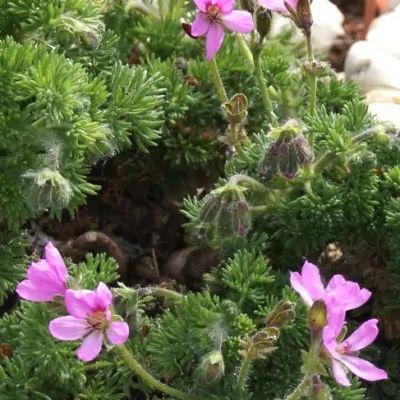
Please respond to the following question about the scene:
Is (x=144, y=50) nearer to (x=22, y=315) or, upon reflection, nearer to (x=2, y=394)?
(x=22, y=315)

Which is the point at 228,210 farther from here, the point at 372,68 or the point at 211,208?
the point at 372,68

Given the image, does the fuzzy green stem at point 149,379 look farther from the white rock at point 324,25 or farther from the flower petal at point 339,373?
the white rock at point 324,25

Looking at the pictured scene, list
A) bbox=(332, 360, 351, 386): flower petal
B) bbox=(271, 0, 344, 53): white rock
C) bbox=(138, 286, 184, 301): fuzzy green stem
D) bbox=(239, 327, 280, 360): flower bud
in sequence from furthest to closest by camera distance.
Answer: bbox=(271, 0, 344, 53): white rock
bbox=(138, 286, 184, 301): fuzzy green stem
bbox=(239, 327, 280, 360): flower bud
bbox=(332, 360, 351, 386): flower petal

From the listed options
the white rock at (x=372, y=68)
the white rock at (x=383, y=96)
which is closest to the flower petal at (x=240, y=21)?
the white rock at (x=383, y=96)

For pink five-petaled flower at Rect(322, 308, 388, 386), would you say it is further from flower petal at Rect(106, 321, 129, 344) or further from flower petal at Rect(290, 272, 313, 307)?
flower petal at Rect(106, 321, 129, 344)

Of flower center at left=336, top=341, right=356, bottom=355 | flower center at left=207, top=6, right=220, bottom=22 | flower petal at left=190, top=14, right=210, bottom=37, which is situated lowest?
flower center at left=336, top=341, right=356, bottom=355

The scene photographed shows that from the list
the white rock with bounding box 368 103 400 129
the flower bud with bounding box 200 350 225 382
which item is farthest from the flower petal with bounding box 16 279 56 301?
the white rock with bounding box 368 103 400 129
